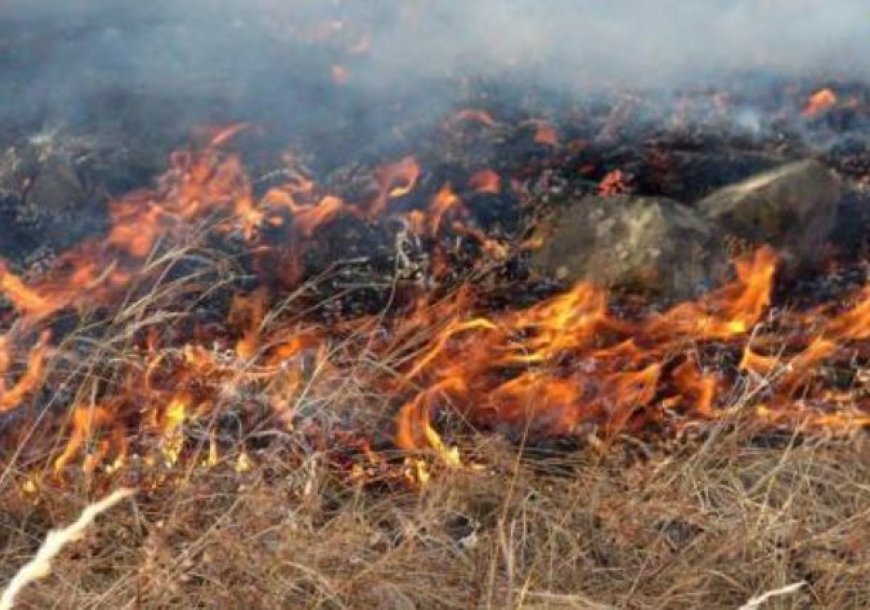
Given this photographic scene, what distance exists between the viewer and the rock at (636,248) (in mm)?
4012

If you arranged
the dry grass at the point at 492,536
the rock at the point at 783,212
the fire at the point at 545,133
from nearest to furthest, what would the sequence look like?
the dry grass at the point at 492,536 < the rock at the point at 783,212 < the fire at the point at 545,133

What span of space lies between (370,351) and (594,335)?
806mm

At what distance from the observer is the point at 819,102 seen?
5.10 meters

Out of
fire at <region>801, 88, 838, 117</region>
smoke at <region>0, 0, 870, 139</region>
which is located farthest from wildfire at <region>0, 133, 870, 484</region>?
fire at <region>801, 88, 838, 117</region>

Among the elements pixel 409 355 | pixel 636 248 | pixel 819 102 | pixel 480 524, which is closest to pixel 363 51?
pixel 636 248

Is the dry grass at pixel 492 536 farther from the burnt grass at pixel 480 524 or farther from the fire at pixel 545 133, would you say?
the fire at pixel 545 133

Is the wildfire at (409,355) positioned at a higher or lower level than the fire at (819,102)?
lower

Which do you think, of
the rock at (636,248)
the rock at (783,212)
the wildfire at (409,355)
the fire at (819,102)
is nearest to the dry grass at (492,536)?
the wildfire at (409,355)

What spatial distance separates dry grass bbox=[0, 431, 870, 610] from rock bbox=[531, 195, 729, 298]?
0.88 meters

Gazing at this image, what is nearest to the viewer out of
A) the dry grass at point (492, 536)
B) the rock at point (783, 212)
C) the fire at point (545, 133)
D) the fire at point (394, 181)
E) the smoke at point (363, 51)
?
the dry grass at point (492, 536)

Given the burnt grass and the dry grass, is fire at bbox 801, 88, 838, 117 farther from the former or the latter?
the dry grass

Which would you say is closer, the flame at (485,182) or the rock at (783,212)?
the rock at (783,212)

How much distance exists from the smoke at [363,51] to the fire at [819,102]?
21 cm

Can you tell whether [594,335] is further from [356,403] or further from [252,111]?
[252,111]
